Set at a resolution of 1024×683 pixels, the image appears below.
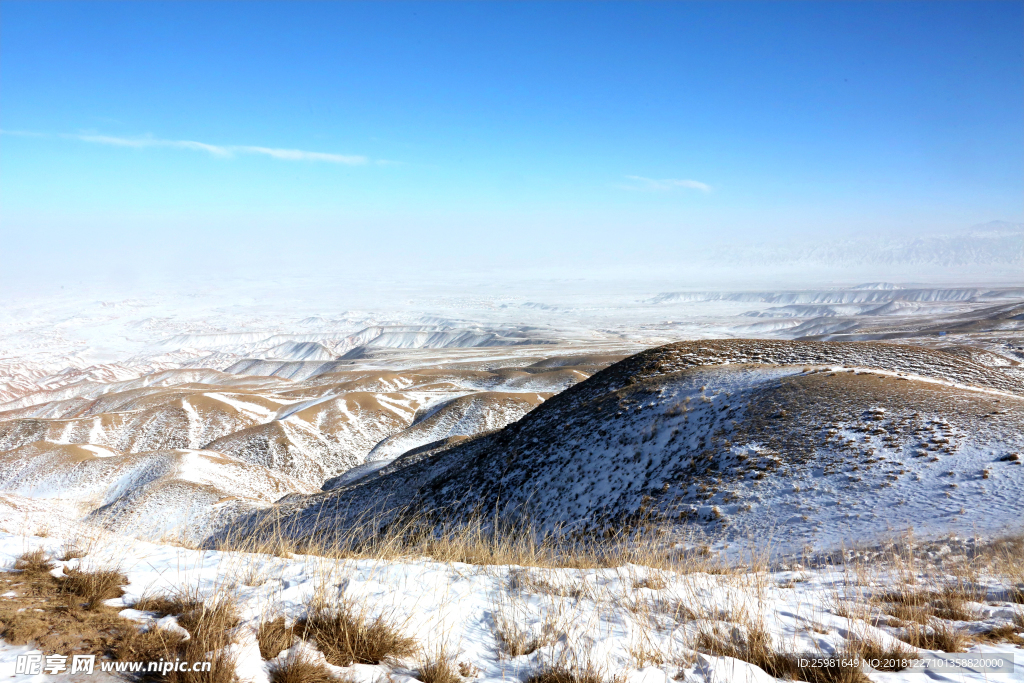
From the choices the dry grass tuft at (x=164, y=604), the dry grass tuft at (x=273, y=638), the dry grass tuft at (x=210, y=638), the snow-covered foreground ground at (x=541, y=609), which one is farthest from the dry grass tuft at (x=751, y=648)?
the dry grass tuft at (x=164, y=604)

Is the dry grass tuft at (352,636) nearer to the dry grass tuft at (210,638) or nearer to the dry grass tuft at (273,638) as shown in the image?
the dry grass tuft at (273,638)

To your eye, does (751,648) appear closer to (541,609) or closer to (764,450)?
(541,609)

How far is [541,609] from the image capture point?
17.2 feet

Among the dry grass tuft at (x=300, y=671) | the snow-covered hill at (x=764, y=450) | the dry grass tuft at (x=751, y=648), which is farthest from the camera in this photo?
the snow-covered hill at (x=764, y=450)

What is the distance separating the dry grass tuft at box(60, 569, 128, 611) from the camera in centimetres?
482

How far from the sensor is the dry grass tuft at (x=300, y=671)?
3719mm

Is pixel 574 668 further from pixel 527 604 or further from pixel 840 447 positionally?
pixel 840 447

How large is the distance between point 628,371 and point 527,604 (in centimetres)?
1677

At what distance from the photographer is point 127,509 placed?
3247 centimetres

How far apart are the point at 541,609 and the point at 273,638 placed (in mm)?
2474

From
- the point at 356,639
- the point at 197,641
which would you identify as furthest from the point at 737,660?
the point at 197,641

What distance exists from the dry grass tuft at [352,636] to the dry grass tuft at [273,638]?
0.16 metres

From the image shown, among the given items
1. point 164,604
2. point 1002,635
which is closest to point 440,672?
point 164,604

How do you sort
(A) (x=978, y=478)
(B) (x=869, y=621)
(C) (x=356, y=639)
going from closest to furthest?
(C) (x=356, y=639)
(B) (x=869, y=621)
(A) (x=978, y=478)
